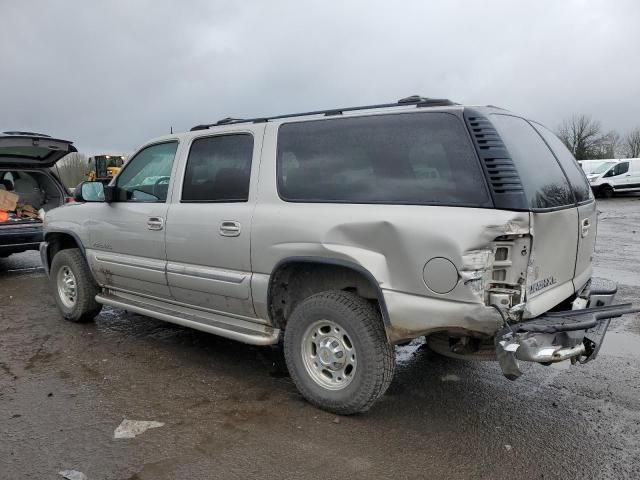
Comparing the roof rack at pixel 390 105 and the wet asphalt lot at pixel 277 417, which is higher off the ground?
the roof rack at pixel 390 105

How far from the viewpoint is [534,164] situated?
3297 millimetres

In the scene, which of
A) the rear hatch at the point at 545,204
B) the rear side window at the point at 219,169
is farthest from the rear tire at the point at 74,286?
the rear hatch at the point at 545,204

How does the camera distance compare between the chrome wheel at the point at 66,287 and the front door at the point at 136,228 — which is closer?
the front door at the point at 136,228

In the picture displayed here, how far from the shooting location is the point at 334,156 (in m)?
3.61

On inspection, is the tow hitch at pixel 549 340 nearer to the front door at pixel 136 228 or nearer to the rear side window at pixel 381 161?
the rear side window at pixel 381 161

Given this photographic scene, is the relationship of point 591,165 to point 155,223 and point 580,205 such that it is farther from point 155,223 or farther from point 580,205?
point 155,223

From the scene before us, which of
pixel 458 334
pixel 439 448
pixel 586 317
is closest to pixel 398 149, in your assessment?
pixel 458 334

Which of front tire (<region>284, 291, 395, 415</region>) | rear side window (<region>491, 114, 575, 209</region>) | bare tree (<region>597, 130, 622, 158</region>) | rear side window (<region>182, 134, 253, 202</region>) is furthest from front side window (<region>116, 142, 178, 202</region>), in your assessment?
bare tree (<region>597, 130, 622, 158</region>)

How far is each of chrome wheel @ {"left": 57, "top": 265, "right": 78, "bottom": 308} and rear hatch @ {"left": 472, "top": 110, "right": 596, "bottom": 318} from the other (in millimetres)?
4692

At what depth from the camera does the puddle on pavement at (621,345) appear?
481cm

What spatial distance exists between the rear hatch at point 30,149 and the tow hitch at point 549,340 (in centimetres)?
722

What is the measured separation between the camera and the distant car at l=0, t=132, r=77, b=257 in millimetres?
7699

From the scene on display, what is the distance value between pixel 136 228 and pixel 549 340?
3529 mm

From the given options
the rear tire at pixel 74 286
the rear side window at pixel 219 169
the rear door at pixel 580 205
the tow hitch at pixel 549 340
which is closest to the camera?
the tow hitch at pixel 549 340
